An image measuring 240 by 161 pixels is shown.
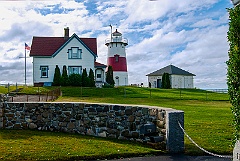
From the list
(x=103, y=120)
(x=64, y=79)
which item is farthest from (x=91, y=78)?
(x=103, y=120)

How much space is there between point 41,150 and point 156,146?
11.3 feet

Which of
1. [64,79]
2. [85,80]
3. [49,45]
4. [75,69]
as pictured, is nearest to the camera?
[64,79]

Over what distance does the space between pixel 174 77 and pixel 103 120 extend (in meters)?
47.8

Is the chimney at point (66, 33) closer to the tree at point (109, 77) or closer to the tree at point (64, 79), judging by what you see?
the tree at point (64, 79)

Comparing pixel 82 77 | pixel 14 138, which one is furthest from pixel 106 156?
pixel 82 77

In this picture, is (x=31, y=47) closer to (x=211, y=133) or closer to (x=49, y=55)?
(x=49, y=55)

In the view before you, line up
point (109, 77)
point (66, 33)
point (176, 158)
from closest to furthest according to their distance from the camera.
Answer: point (176, 158) → point (66, 33) → point (109, 77)

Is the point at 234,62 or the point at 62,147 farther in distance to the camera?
the point at 62,147

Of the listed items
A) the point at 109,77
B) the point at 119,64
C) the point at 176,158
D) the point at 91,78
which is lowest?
the point at 176,158

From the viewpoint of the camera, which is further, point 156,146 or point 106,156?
point 156,146

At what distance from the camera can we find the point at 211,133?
12219 millimetres

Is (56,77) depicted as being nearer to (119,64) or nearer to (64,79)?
(64,79)

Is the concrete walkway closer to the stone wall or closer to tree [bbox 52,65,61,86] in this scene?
the stone wall

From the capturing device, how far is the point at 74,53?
45531 mm
